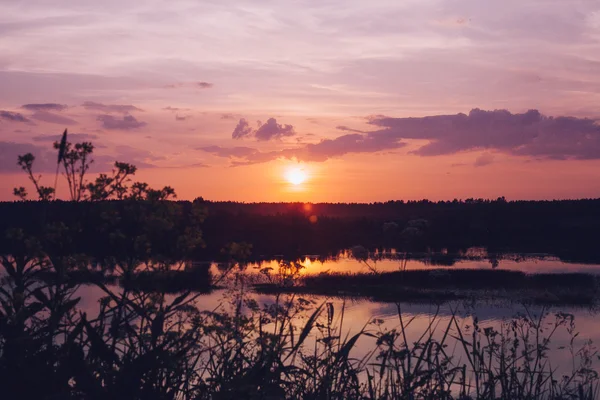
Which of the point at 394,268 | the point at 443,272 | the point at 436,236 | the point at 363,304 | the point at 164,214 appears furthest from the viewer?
the point at 436,236

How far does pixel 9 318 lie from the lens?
3.46m

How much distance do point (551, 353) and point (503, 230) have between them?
5792 centimetres

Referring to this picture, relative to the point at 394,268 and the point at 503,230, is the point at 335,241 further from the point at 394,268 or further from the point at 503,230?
the point at 394,268

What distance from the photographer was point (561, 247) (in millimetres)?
59375

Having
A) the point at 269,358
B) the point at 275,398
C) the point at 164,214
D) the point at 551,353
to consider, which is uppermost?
the point at 164,214

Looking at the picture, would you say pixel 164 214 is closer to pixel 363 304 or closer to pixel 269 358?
pixel 269 358

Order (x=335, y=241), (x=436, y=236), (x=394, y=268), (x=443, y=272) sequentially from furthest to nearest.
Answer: (x=436, y=236), (x=335, y=241), (x=394, y=268), (x=443, y=272)

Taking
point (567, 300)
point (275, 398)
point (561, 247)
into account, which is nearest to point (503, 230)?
point (561, 247)

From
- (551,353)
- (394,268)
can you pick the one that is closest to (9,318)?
(551,353)

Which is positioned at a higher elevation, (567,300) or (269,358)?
(269,358)

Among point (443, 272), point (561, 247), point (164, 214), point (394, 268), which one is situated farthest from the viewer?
point (561, 247)

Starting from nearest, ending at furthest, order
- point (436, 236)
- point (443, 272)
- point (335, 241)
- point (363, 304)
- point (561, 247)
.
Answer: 1. point (363, 304)
2. point (443, 272)
3. point (561, 247)
4. point (335, 241)
5. point (436, 236)

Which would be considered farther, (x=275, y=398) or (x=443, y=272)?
(x=443, y=272)

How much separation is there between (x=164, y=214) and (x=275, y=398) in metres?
1.14
